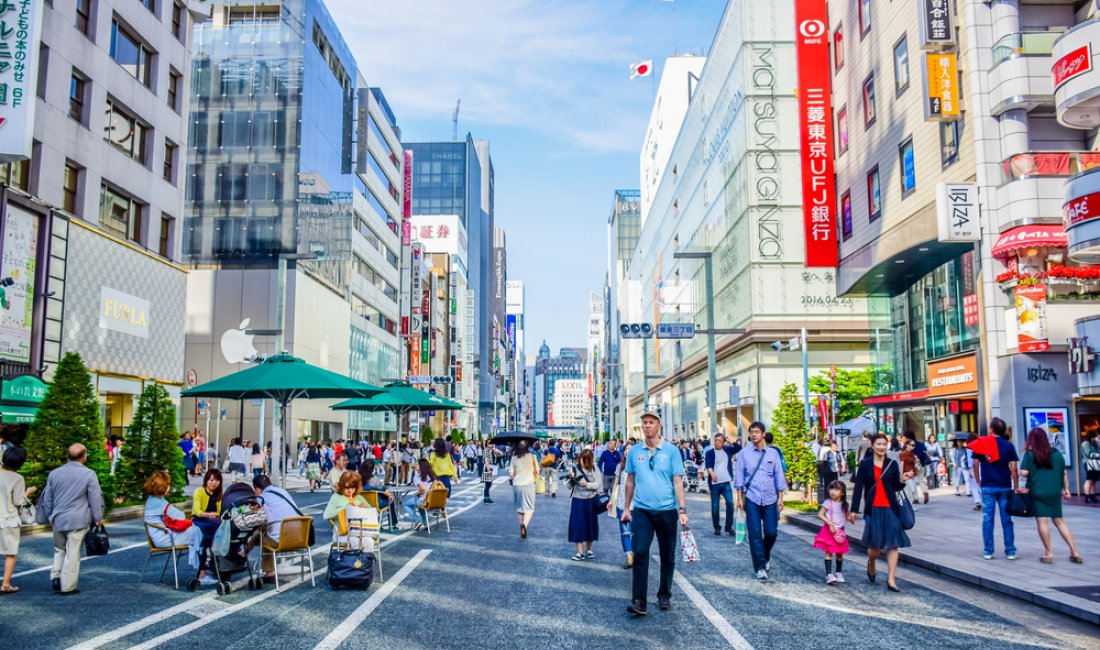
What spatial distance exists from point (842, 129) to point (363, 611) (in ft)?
107

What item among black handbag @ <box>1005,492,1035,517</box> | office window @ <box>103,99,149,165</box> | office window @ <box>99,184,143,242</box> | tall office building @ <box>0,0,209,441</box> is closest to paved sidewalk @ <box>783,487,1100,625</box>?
black handbag @ <box>1005,492,1035,517</box>

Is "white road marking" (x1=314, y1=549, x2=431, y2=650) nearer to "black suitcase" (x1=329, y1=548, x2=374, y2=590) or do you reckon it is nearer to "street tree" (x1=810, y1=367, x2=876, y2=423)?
"black suitcase" (x1=329, y1=548, x2=374, y2=590)

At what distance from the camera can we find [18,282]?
930 inches

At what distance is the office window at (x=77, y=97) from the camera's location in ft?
86.2

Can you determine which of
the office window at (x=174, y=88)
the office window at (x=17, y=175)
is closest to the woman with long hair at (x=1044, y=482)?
the office window at (x=17, y=175)

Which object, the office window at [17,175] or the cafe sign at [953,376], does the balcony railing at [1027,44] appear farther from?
the office window at [17,175]

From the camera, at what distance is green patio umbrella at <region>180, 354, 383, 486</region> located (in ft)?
55.4

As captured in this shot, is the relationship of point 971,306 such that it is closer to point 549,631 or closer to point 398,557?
point 398,557

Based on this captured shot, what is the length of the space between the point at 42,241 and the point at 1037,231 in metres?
26.2

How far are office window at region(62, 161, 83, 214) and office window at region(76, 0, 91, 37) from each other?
401 cm

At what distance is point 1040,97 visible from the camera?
2416 cm

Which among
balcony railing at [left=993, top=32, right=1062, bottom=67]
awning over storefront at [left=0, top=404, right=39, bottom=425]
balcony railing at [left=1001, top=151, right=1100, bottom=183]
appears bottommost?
awning over storefront at [left=0, top=404, right=39, bottom=425]

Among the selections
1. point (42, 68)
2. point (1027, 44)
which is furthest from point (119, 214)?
point (1027, 44)

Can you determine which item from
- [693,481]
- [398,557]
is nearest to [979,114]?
[693,481]
